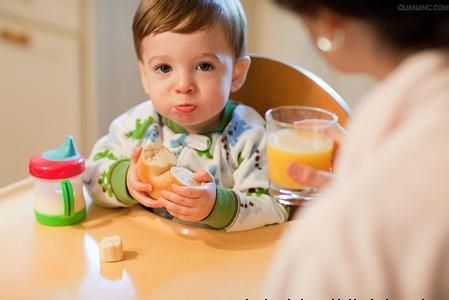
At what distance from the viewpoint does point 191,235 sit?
1146 millimetres

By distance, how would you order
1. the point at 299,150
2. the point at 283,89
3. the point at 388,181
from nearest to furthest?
1. the point at 388,181
2. the point at 299,150
3. the point at 283,89

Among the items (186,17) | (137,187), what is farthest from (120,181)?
(186,17)

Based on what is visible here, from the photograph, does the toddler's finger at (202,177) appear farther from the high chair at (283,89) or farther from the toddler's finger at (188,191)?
the high chair at (283,89)

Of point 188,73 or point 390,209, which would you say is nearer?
point 390,209

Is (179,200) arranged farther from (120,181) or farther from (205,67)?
(205,67)

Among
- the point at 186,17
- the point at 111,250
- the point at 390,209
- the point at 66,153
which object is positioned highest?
the point at 186,17

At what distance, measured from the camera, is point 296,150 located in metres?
0.94

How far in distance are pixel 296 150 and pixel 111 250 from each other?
32cm

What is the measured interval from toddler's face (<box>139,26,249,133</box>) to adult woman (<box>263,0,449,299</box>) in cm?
60

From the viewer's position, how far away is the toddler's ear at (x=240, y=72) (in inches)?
51.3

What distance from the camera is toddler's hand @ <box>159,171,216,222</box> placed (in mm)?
1092

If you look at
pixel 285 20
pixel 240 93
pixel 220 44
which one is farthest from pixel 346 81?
pixel 220 44

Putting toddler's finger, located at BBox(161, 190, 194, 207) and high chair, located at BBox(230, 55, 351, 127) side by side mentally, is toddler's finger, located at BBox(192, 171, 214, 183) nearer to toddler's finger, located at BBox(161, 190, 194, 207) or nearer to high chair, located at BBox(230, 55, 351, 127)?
toddler's finger, located at BBox(161, 190, 194, 207)

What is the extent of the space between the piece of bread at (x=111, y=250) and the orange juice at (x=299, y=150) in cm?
26
